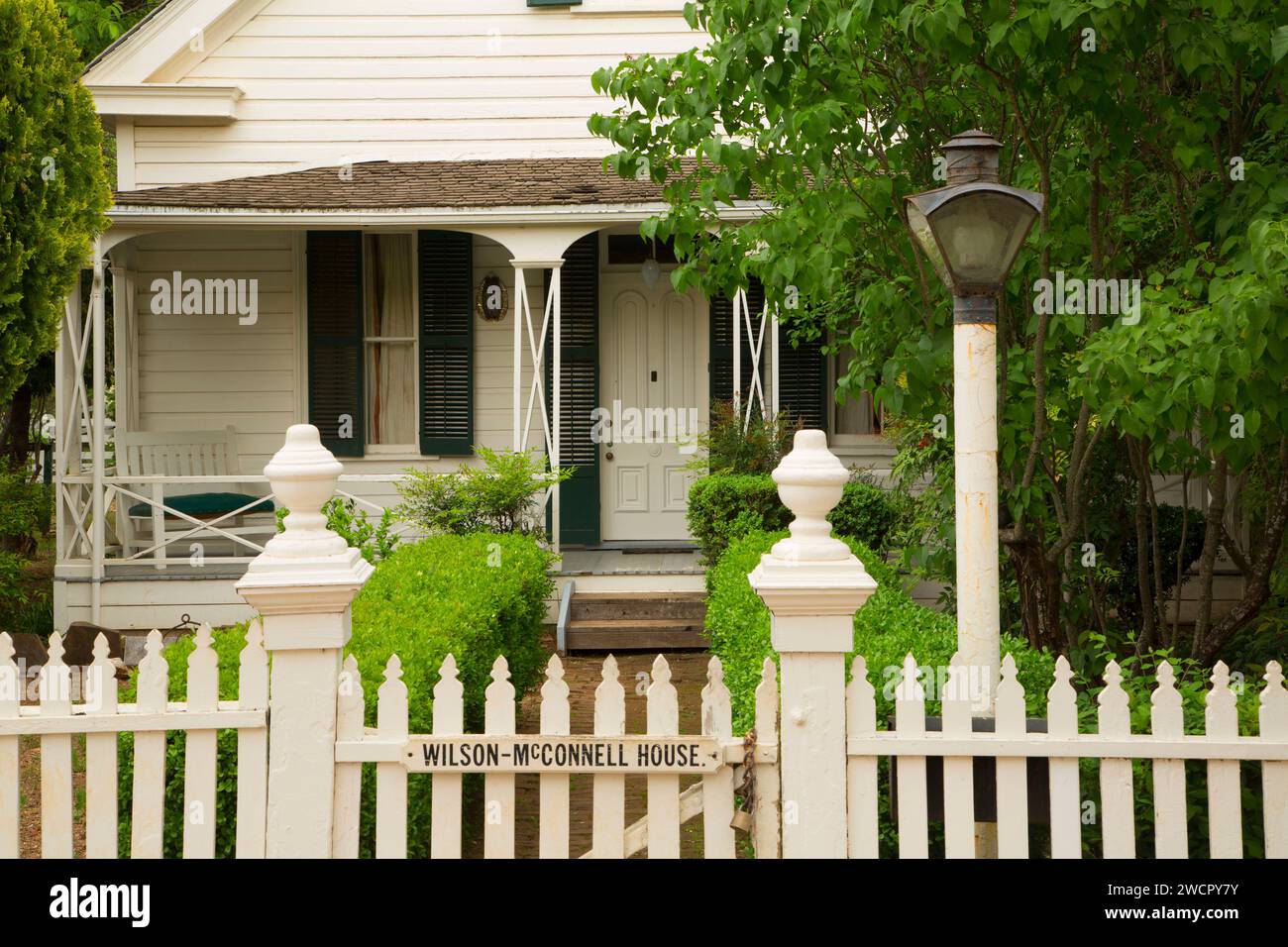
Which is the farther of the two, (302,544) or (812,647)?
(302,544)

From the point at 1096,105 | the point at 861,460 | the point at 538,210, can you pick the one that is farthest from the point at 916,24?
the point at 861,460

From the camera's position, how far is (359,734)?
3.71 m

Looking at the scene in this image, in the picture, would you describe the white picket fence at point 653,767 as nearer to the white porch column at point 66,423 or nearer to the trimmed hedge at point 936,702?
the trimmed hedge at point 936,702

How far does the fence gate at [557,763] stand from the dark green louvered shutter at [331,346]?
8.85 metres

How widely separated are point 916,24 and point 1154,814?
263 cm

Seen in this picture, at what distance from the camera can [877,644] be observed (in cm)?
470

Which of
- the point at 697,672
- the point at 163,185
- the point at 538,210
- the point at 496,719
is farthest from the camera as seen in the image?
the point at 163,185

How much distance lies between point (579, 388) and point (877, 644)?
7915 mm

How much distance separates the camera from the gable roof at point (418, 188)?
1090 centimetres

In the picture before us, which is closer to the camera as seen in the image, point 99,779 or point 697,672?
point 99,779

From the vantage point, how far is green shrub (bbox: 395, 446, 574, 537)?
33.9ft

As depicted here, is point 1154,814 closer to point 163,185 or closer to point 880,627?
point 880,627

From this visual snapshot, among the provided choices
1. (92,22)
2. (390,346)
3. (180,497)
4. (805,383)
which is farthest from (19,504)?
(805,383)

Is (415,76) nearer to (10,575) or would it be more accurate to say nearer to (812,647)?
(10,575)
